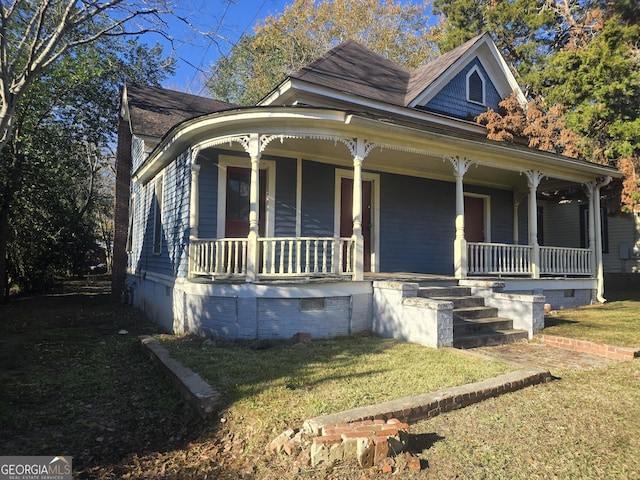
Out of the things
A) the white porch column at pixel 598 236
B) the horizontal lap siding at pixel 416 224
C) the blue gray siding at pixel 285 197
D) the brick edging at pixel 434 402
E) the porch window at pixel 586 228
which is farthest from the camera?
the porch window at pixel 586 228

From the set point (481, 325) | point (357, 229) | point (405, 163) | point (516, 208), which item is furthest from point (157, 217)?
point (516, 208)

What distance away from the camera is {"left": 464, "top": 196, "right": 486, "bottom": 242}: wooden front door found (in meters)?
11.9

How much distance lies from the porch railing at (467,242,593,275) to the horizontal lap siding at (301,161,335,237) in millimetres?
3126

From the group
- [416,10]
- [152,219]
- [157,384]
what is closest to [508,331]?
[157,384]

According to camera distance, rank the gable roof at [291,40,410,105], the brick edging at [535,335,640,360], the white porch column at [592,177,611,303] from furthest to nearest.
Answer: the white porch column at [592,177,611,303] → the gable roof at [291,40,410,105] → the brick edging at [535,335,640,360]

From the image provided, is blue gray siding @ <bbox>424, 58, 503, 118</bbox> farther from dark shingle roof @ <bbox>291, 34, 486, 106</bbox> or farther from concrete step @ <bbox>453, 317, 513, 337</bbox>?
concrete step @ <bbox>453, 317, 513, 337</bbox>

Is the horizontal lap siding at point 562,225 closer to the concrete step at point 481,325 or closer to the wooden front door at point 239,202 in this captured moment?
the concrete step at point 481,325

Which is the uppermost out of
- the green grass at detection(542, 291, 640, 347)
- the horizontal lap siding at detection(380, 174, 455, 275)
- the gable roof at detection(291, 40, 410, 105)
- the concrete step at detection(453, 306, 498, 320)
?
the gable roof at detection(291, 40, 410, 105)

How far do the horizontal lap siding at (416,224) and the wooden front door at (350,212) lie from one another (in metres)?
0.31

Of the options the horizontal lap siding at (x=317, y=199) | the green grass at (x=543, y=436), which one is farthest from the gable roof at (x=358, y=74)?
the green grass at (x=543, y=436)

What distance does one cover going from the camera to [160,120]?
13.0 m

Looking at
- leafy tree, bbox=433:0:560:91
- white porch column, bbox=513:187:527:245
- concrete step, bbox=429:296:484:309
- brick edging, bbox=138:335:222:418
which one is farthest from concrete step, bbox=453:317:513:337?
leafy tree, bbox=433:0:560:91

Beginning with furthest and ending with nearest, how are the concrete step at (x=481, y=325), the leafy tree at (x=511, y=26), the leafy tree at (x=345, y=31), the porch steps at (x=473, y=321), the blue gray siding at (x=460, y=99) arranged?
the leafy tree at (x=345, y=31) → the leafy tree at (x=511, y=26) → the blue gray siding at (x=460, y=99) → the concrete step at (x=481, y=325) → the porch steps at (x=473, y=321)

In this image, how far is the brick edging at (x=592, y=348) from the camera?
226 inches
